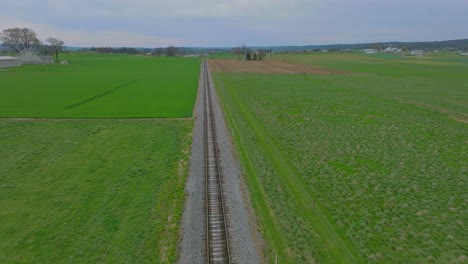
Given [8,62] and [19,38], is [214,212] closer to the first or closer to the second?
[8,62]

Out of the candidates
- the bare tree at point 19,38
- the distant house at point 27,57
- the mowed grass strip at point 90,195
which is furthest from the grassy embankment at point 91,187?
the bare tree at point 19,38

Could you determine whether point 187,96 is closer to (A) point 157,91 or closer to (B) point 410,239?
(A) point 157,91

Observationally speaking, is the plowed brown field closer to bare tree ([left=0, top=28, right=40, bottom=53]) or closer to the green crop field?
the green crop field

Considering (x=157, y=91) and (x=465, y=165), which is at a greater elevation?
(x=157, y=91)

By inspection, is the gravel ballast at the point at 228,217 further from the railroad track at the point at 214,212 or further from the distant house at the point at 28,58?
the distant house at the point at 28,58

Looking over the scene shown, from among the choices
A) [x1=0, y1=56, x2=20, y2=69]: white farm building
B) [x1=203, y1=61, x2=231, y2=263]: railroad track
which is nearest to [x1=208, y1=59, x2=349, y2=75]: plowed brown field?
[x1=0, y1=56, x2=20, y2=69]: white farm building

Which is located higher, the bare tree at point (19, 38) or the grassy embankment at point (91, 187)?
the bare tree at point (19, 38)

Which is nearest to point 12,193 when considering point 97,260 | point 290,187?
point 97,260
